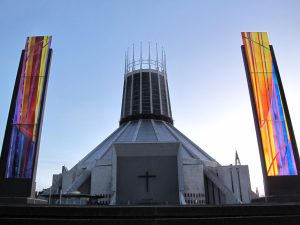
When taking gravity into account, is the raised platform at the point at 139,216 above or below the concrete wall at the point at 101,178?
below

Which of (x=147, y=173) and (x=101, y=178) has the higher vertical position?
(x=147, y=173)

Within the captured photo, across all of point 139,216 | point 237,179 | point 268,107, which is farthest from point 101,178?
point 139,216

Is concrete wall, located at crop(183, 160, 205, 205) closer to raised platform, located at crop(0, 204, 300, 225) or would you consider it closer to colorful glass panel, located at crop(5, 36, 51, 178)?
colorful glass panel, located at crop(5, 36, 51, 178)

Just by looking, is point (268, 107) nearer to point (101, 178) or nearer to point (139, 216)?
point (139, 216)

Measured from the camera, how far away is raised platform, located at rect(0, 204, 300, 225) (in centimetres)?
524

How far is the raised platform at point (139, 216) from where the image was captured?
5.24m

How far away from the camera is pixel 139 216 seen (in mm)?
5391

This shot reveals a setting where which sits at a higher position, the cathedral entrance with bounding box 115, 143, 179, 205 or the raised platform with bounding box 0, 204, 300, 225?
the cathedral entrance with bounding box 115, 143, 179, 205

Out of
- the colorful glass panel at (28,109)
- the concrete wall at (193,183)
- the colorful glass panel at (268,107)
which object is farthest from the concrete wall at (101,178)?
the colorful glass panel at (268,107)

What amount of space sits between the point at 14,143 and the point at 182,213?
745 cm

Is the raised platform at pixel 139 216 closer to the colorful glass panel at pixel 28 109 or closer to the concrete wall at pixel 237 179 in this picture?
the colorful glass panel at pixel 28 109

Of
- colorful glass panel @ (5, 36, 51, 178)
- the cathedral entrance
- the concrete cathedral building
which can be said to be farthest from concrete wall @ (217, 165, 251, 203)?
colorful glass panel @ (5, 36, 51, 178)

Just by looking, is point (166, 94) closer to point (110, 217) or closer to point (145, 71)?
point (145, 71)

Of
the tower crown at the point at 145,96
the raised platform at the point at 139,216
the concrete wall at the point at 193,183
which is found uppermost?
the tower crown at the point at 145,96
